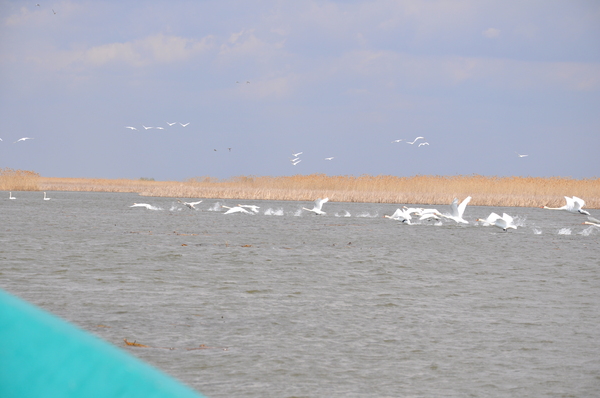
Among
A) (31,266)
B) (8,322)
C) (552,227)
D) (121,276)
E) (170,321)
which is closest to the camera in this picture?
(8,322)

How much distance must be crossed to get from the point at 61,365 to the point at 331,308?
771cm

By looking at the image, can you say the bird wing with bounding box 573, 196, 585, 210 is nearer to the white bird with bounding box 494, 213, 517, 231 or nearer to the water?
the white bird with bounding box 494, 213, 517, 231

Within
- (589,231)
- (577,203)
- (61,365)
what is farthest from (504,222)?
(61,365)

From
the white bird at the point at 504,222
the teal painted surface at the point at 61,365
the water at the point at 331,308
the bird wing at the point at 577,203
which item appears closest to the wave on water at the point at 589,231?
the bird wing at the point at 577,203

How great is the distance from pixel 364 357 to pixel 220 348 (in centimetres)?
127

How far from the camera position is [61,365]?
0.90 m

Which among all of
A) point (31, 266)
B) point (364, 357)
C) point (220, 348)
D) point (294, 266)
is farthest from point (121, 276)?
point (364, 357)

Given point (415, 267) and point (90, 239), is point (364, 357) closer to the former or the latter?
point (415, 267)

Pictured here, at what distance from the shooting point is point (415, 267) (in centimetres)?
1343

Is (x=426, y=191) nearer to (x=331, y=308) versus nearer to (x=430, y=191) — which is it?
(x=430, y=191)

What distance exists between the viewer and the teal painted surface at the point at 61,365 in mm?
862

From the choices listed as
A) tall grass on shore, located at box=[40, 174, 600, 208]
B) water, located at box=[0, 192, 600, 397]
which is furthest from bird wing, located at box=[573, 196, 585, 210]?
tall grass on shore, located at box=[40, 174, 600, 208]

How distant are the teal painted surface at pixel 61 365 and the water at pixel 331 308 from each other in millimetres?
4004

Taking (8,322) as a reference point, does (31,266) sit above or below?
below
